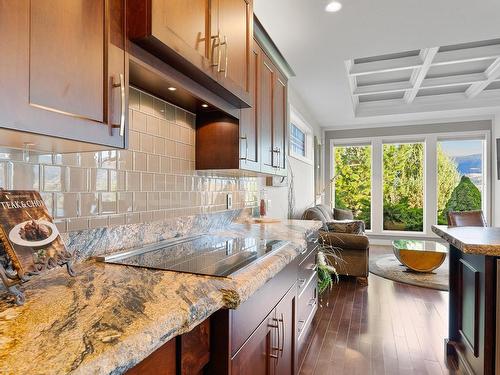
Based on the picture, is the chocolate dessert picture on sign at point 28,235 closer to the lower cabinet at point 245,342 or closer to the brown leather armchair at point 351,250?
the lower cabinet at point 245,342

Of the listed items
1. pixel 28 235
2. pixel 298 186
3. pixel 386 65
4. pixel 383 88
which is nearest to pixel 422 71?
pixel 386 65

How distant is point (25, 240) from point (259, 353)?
0.90m

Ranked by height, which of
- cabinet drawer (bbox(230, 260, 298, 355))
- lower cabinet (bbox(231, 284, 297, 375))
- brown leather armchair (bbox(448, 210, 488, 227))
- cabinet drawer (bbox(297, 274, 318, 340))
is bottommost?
cabinet drawer (bbox(297, 274, 318, 340))

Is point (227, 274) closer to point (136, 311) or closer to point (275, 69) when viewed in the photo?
point (136, 311)

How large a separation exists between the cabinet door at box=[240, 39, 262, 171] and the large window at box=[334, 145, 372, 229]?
17.8ft

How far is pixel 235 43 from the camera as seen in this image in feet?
5.43

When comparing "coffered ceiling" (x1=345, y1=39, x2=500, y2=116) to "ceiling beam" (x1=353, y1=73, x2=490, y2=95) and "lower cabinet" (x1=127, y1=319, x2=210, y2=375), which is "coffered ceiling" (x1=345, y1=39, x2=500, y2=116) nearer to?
"ceiling beam" (x1=353, y1=73, x2=490, y2=95)

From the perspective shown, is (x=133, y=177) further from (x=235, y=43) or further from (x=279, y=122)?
(x=279, y=122)

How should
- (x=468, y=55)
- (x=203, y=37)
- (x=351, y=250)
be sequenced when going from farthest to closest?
(x=351, y=250), (x=468, y=55), (x=203, y=37)

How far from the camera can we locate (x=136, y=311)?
0.73 m

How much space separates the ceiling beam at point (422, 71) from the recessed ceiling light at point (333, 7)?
160 cm

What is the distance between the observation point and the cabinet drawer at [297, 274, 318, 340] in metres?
2.07

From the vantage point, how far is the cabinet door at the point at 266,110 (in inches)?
88.7

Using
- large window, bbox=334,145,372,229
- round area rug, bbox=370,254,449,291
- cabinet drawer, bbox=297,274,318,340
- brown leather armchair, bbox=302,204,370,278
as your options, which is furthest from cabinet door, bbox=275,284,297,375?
large window, bbox=334,145,372,229
